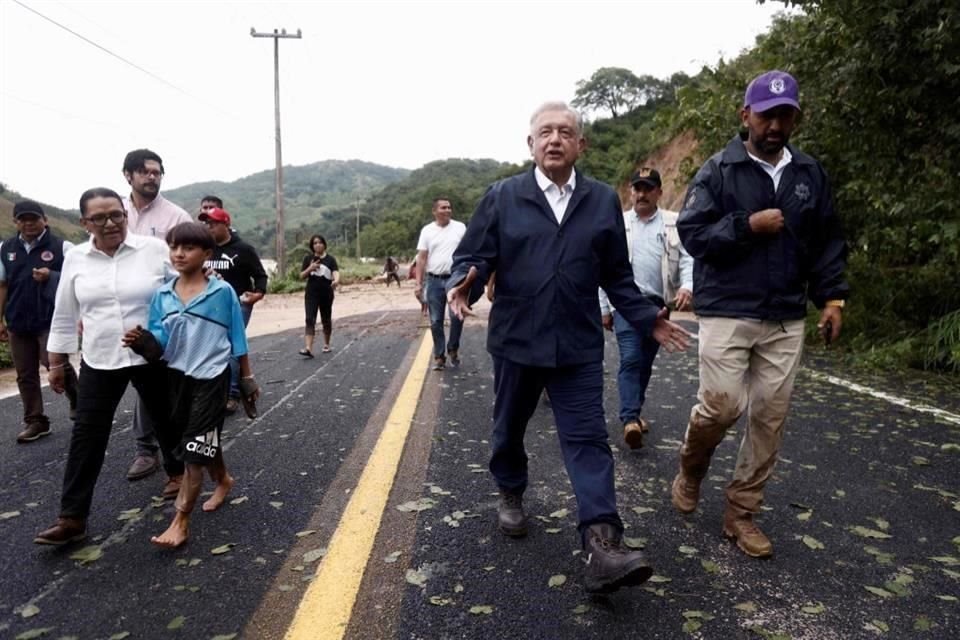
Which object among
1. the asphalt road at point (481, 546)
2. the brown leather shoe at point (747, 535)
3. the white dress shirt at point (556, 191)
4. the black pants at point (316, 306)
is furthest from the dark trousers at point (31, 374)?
the brown leather shoe at point (747, 535)

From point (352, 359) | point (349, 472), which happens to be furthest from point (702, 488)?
point (352, 359)

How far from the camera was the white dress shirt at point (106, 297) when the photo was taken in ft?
11.2

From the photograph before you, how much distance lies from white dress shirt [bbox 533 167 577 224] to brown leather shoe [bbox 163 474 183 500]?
9.01 ft

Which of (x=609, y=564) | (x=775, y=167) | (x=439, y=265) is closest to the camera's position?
(x=609, y=564)

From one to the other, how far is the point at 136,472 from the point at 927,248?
8.98 metres

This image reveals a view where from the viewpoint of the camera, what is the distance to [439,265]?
8141 millimetres

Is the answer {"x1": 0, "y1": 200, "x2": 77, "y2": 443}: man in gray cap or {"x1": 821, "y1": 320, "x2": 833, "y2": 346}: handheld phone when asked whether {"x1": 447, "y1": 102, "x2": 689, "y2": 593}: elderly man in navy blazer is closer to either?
{"x1": 821, "y1": 320, "x2": 833, "y2": 346}: handheld phone

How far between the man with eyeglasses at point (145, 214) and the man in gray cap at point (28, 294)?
1.44 meters

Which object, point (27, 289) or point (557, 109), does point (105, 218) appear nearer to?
point (557, 109)

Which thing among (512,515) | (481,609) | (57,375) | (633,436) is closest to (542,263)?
(512,515)

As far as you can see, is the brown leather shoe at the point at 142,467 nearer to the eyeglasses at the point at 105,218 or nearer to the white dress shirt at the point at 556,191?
Answer: the eyeglasses at the point at 105,218

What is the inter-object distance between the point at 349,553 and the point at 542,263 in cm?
163

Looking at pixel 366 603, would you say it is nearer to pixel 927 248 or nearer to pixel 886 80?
pixel 886 80

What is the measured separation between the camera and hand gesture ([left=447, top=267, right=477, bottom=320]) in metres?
2.88
